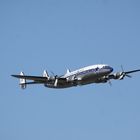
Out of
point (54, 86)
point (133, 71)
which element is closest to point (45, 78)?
point (54, 86)

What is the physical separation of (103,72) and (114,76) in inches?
440

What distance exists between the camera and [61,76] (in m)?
115

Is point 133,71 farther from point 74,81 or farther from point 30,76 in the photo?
point 30,76

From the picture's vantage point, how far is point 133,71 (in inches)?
4653

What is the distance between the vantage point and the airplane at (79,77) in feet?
348

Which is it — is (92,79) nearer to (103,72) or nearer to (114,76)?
(103,72)

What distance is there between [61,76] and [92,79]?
1098cm

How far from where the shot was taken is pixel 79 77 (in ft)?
351

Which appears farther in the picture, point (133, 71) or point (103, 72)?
point (133, 71)

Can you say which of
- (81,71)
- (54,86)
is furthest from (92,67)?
(54,86)

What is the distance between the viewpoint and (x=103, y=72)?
105750 millimetres

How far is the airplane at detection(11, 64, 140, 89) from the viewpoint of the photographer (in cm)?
10606

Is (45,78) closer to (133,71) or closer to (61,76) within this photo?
(61,76)

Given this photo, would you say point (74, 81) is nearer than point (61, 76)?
Yes
